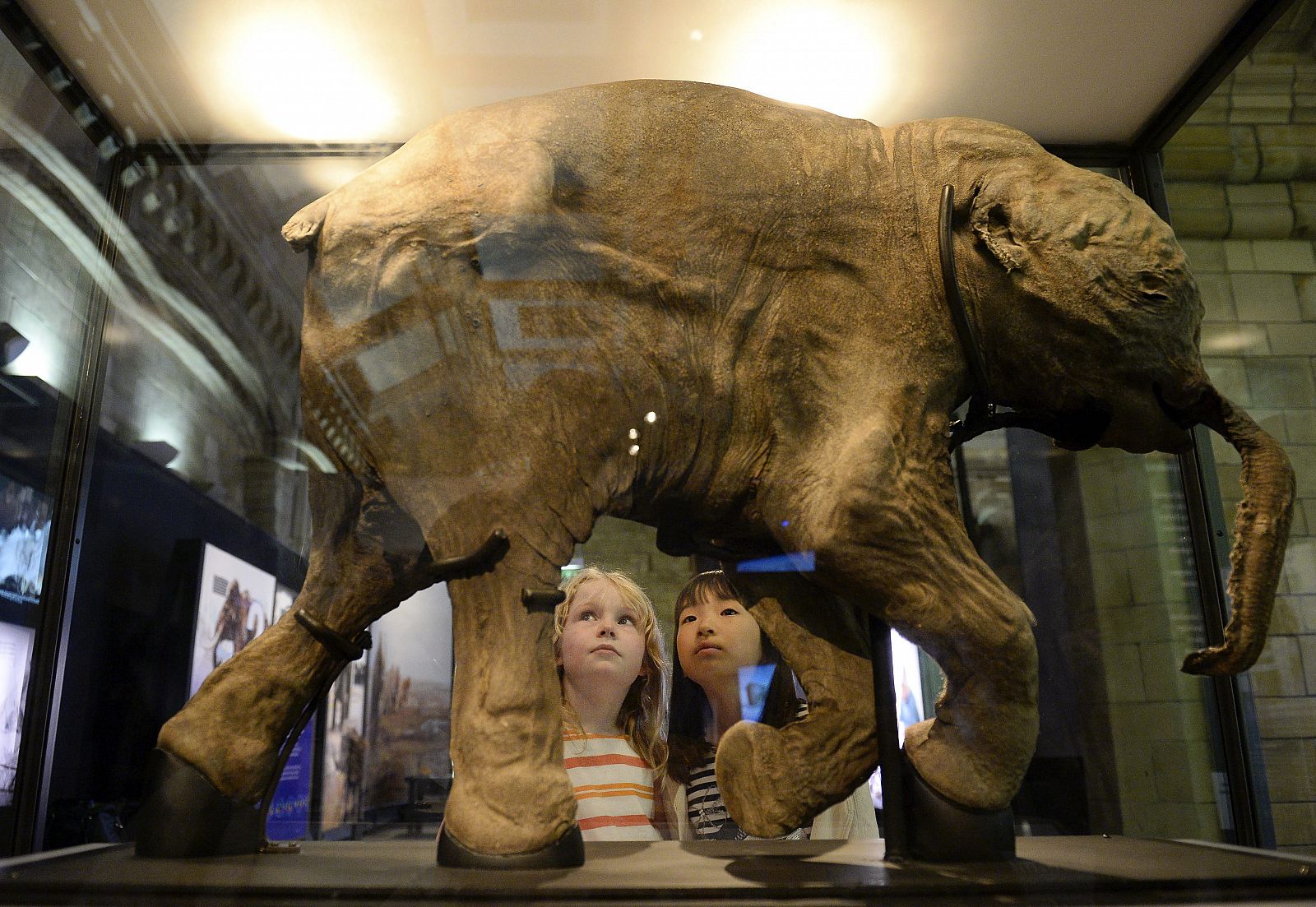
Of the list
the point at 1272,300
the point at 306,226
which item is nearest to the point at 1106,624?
the point at 1272,300

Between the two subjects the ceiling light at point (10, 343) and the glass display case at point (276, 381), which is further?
the ceiling light at point (10, 343)

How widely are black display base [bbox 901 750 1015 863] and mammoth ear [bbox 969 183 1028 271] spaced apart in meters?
0.56

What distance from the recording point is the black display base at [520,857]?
3.02ft

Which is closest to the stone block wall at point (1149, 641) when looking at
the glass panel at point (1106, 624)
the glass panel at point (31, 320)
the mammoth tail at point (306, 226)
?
the glass panel at point (1106, 624)

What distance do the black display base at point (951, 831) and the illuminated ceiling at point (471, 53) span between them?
0.90 m

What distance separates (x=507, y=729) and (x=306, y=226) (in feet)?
1.79

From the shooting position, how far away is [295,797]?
3.94 ft

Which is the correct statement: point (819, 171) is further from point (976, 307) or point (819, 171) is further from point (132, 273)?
point (132, 273)

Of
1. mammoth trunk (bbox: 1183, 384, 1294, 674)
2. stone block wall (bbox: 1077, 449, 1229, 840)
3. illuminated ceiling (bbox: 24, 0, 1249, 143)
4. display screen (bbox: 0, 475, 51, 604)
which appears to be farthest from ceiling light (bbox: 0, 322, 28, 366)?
stone block wall (bbox: 1077, 449, 1229, 840)

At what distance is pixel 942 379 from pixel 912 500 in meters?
0.16

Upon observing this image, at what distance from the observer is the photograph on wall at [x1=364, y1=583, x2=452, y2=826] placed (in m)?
1.22

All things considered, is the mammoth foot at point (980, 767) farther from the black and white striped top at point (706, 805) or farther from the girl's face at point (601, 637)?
the girl's face at point (601, 637)

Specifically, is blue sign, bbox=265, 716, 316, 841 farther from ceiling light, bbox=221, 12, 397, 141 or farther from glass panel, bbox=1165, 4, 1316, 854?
glass panel, bbox=1165, 4, 1316, 854

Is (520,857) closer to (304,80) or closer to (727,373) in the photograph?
(727,373)
